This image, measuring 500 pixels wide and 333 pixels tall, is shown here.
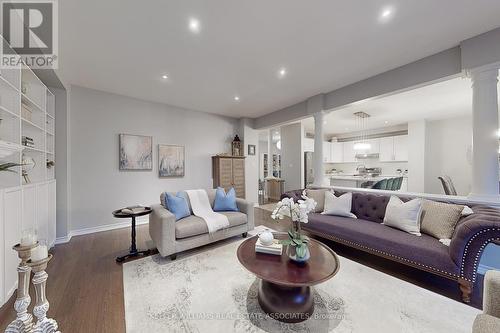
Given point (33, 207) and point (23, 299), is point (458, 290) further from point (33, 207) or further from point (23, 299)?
point (33, 207)

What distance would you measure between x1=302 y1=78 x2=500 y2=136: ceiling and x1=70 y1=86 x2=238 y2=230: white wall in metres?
3.79

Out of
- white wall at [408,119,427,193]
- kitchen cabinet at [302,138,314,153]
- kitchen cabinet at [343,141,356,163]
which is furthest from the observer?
kitchen cabinet at [343,141,356,163]

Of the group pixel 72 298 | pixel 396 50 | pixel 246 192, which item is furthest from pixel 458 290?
pixel 246 192

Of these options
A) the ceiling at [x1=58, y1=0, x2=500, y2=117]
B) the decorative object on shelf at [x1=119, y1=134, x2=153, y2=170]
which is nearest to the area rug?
the decorative object on shelf at [x1=119, y1=134, x2=153, y2=170]

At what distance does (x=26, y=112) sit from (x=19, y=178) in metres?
0.93

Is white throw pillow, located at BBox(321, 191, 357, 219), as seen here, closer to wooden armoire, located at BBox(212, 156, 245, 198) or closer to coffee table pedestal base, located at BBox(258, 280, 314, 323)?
coffee table pedestal base, located at BBox(258, 280, 314, 323)

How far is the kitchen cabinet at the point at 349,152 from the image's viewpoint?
7676mm

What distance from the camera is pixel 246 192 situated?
597 centimetres

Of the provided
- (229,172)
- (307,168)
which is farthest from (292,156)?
(229,172)

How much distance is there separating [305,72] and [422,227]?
106 inches

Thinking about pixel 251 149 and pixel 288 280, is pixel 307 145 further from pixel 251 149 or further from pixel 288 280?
pixel 288 280

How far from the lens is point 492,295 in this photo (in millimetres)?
1091

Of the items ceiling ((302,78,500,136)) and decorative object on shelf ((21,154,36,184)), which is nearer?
decorative object on shelf ((21,154,36,184))

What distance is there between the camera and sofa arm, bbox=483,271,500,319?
3.53 ft
